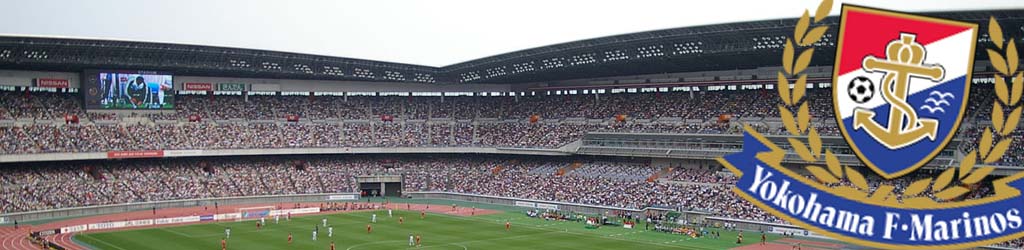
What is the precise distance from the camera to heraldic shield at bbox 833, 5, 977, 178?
14.5 meters

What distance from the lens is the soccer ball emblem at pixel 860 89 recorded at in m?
14.6

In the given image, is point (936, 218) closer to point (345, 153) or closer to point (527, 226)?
point (527, 226)

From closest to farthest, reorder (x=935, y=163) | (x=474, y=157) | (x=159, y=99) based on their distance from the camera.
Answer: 1. (x=935, y=163)
2. (x=159, y=99)
3. (x=474, y=157)

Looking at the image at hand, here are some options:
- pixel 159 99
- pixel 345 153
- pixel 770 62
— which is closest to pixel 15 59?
pixel 159 99

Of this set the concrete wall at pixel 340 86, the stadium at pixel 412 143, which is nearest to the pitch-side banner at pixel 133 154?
the stadium at pixel 412 143

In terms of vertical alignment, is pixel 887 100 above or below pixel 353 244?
above

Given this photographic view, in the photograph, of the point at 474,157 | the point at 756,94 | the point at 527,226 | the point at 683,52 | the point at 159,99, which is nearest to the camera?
the point at 527,226

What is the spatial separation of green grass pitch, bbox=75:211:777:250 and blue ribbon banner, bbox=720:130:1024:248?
2975 cm

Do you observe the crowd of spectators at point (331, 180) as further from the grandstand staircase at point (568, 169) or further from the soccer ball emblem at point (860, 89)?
the soccer ball emblem at point (860, 89)

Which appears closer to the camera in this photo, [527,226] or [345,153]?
[527,226]

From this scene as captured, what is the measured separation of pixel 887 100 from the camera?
1450 centimetres

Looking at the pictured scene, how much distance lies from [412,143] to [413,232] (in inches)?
1095

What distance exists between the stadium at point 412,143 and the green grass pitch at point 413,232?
0.27m

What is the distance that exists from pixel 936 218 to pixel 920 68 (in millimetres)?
2657
